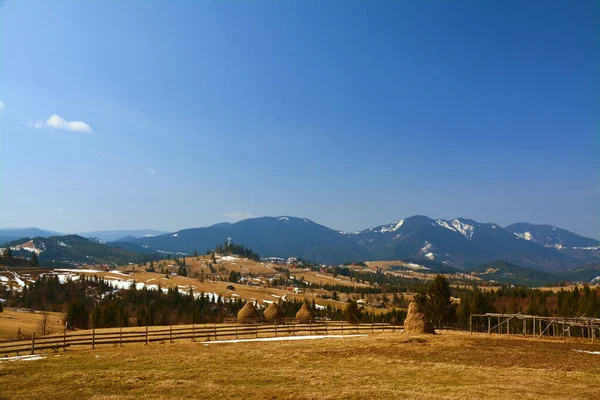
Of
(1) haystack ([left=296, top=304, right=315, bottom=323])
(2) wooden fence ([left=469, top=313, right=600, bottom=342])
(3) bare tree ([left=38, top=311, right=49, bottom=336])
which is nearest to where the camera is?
(2) wooden fence ([left=469, top=313, right=600, bottom=342])

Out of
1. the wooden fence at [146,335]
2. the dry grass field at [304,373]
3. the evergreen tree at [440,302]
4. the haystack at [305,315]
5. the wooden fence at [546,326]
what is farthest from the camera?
the evergreen tree at [440,302]

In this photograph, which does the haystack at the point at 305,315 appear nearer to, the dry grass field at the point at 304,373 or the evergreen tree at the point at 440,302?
the dry grass field at the point at 304,373

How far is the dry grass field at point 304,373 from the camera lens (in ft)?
64.1

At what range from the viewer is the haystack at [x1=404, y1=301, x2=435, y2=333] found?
169 ft

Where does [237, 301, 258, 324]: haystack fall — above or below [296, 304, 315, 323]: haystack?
above

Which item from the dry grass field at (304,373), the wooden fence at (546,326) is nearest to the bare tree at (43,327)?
the dry grass field at (304,373)

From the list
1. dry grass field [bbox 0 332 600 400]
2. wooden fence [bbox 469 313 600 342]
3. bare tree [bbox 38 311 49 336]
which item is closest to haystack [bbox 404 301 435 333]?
wooden fence [bbox 469 313 600 342]

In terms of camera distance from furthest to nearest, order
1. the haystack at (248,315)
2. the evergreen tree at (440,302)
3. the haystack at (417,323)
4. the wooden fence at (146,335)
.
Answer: the evergreen tree at (440,302) < the haystack at (248,315) < the haystack at (417,323) < the wooden fence at (146,335)

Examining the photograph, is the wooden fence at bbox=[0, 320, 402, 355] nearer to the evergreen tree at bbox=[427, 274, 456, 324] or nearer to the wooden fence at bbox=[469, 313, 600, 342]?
the wooden fence at bbox=[469, 313, 600, 342]

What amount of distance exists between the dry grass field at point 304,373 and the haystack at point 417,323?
14.6 meters

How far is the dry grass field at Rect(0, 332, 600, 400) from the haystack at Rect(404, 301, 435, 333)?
14594mm

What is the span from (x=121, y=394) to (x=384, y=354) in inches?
861

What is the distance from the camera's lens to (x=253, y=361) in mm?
29312

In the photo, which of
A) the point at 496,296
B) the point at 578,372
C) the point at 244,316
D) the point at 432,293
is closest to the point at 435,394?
the point at 578,372
